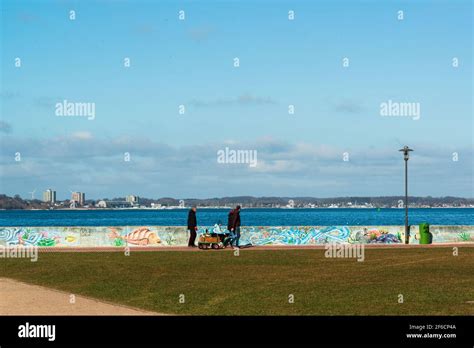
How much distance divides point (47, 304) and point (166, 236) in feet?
73.2

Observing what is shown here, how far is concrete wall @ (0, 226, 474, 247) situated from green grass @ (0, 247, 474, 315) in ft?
17.8

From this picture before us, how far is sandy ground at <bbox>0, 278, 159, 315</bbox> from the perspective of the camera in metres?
16.2

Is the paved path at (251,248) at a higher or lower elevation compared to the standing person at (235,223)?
lower

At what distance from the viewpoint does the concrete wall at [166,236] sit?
39781 millimetres

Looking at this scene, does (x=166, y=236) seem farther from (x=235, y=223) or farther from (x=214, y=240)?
(x=235, y=223)

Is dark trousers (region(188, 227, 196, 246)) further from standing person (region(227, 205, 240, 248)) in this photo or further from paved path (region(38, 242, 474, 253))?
standing person (region(227, 205, 240, 248))

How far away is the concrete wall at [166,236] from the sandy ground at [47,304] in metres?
18.8

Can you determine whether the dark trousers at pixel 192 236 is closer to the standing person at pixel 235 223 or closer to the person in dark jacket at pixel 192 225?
the person in dark jacket at pixel 192 225

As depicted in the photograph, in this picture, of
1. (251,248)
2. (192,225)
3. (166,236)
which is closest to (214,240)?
(192,225)

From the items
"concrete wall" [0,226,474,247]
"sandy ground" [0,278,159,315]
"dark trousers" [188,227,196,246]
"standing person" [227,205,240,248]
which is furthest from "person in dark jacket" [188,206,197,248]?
"sandy ground" [0,278,159,315]

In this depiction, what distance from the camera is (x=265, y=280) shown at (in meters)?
22.7

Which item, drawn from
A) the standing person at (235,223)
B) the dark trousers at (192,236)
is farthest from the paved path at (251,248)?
the standing person at (235,223)

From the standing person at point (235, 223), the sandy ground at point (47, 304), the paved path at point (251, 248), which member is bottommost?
the sandy ground at point (47, 304)
